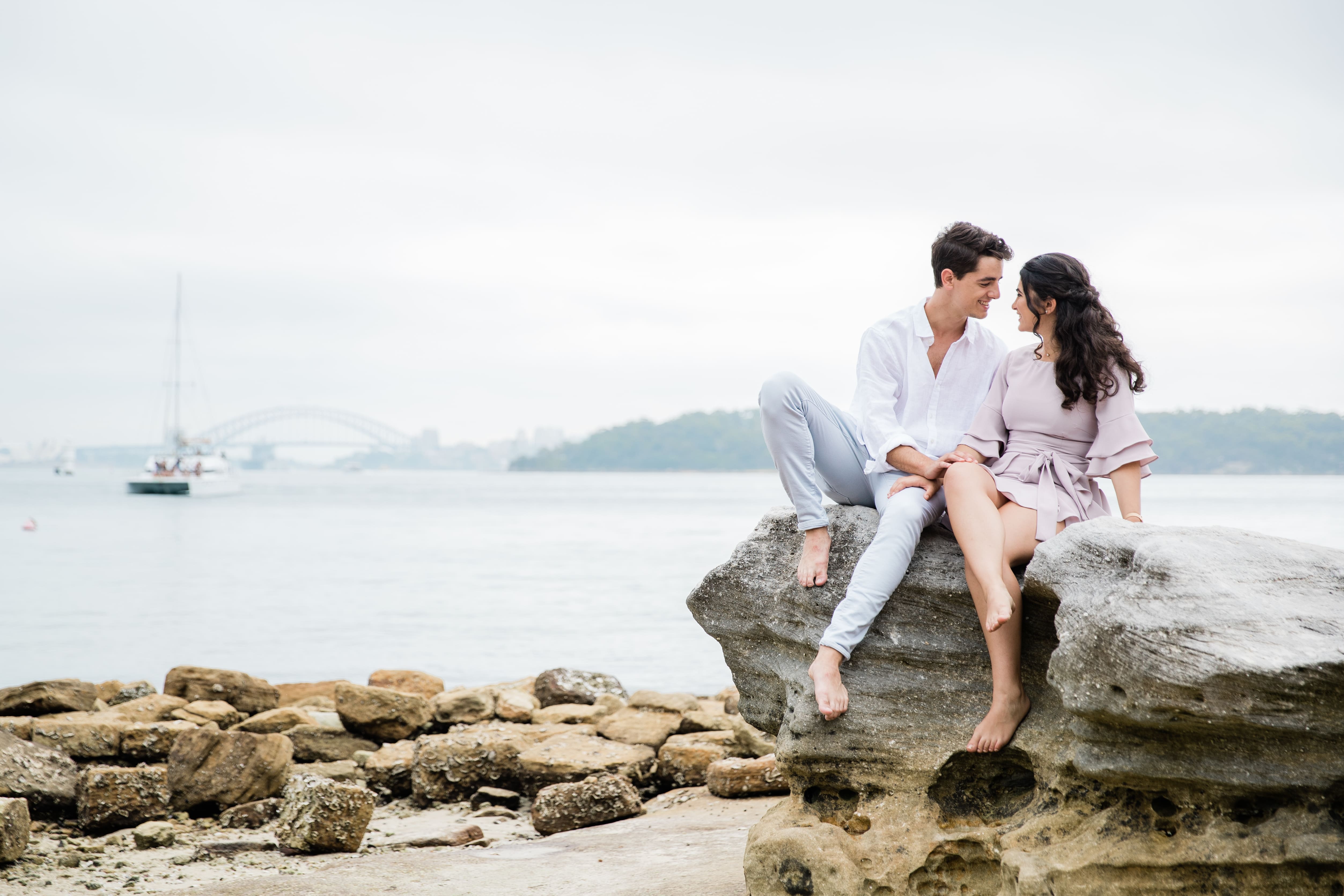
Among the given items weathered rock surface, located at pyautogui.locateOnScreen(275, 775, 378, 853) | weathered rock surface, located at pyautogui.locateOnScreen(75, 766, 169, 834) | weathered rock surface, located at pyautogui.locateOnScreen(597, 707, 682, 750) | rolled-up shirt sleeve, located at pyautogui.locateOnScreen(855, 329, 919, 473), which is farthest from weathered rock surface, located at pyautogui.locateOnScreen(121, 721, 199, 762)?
rolled-up shirt sleeve, located at pyautogui.locateOnScreen(855, 329, 919, 473)

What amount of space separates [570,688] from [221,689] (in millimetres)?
3508

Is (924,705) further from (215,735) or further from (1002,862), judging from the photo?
(215,735)

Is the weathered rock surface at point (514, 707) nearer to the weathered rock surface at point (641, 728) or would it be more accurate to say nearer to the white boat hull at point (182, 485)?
the weathered rock surface at point (641, 728)

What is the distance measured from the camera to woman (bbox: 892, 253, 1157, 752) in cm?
424

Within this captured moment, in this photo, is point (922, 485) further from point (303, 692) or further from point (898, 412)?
point (303, 692)

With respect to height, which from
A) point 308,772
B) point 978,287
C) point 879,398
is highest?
point 978,287

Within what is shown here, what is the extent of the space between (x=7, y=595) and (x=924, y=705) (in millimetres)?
29489

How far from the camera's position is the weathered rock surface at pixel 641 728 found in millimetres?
8727

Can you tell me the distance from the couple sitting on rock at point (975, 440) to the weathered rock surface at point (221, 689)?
761 centimetres

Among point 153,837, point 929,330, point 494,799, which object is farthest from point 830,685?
point 153,837

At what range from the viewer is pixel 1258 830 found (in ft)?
11.5

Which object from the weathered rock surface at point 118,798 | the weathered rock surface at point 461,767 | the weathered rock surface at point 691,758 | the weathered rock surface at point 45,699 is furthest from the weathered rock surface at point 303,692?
the weathered rock surface at point 691,758

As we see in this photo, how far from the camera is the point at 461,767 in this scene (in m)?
7.87

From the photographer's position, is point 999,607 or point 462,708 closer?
point 999,607
